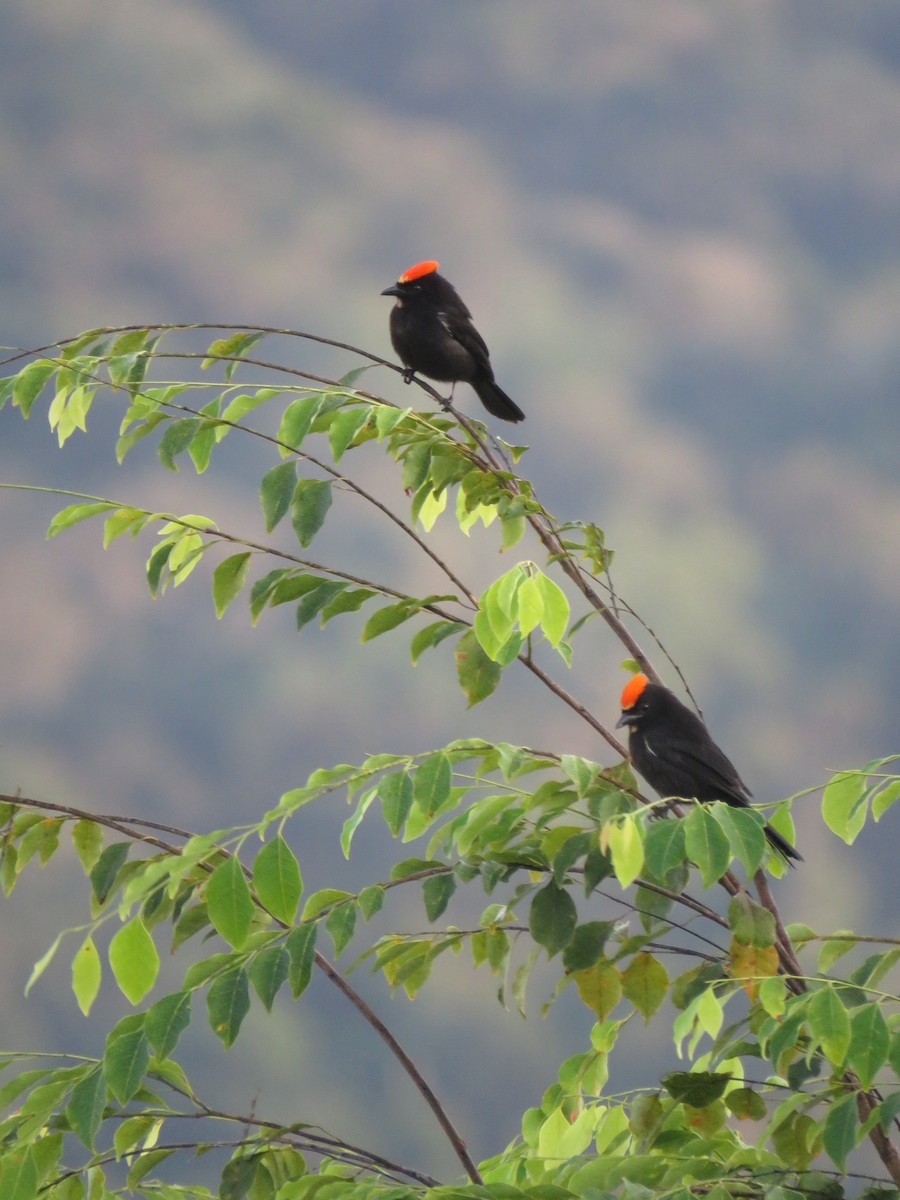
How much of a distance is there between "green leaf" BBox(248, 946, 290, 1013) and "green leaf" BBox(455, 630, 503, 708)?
478mm

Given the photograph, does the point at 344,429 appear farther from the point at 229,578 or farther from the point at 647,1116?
the point at 647,1116

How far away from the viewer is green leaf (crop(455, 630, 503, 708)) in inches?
75.2

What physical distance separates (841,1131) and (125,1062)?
0.92m

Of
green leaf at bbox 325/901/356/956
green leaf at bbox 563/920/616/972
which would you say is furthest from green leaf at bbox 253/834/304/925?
green leaf at bbox 563/920/616/972

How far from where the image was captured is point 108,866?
1933mm

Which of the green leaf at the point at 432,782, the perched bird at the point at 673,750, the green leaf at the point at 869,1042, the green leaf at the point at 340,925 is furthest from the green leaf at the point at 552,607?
the perched bird at the point at 673,750

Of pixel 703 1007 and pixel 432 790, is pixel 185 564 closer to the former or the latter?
pixel 432 790

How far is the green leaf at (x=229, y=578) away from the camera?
6.81ft

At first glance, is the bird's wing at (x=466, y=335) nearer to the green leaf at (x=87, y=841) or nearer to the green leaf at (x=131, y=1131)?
the green leaf at (x=87, y=841)

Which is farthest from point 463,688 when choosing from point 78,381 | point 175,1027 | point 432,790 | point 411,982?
point 78,381

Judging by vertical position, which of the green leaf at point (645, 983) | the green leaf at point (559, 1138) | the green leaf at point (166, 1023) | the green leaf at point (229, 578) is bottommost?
the green leaf at point (559, 1138)

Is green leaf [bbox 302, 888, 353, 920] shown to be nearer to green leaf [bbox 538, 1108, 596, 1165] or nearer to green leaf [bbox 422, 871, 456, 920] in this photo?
green leaf [bbox 422, 871, 456, 920]

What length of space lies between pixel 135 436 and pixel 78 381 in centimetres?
14

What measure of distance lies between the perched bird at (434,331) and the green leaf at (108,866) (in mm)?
2074
